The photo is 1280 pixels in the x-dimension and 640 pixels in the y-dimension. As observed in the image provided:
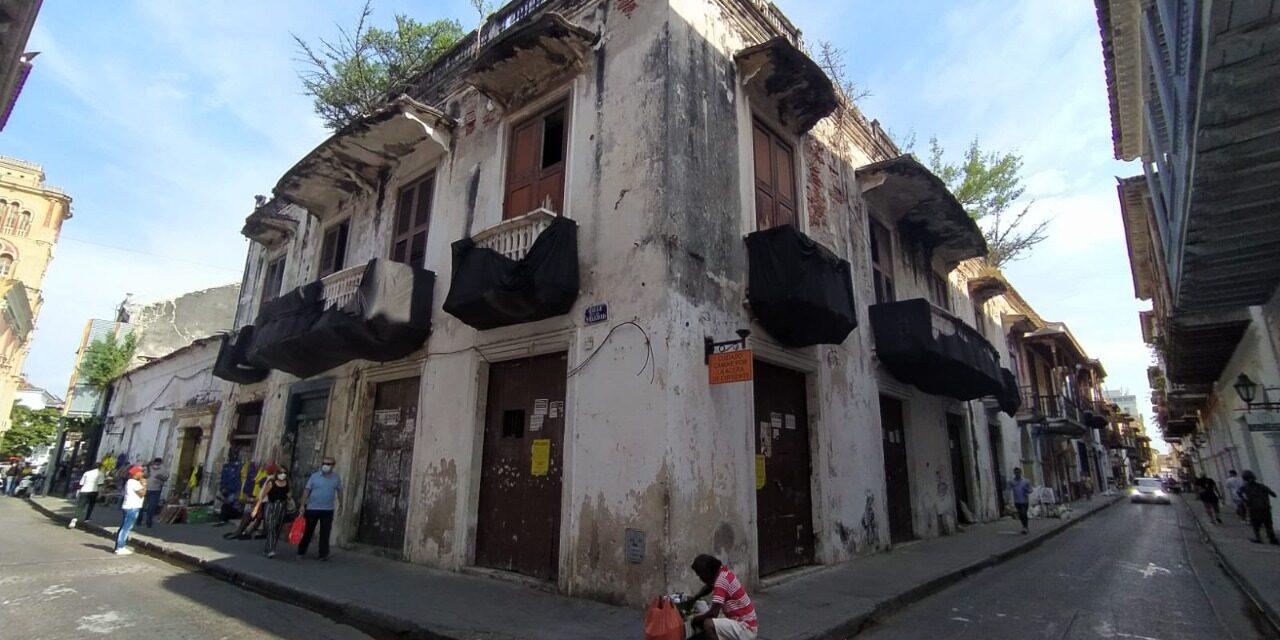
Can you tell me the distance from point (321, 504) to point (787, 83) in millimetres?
9923

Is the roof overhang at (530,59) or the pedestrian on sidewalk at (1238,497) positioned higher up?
the roof overhang at (530,59)

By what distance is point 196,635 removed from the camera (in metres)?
5.20

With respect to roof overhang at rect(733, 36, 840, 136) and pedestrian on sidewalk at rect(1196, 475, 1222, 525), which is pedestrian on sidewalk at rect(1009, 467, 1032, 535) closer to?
roof overhang at rect(733, 36, 840, 136)

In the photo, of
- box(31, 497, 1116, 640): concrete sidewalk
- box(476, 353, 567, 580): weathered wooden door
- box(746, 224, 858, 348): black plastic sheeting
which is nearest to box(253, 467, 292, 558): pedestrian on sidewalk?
box(31, 497, 1116, 640): concrete sidewalk

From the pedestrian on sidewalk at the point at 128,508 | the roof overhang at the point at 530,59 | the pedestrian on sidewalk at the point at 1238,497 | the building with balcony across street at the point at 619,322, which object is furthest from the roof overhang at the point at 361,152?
the pedestrian on sidewalk at the point at 1238,497

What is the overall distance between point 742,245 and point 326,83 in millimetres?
12491

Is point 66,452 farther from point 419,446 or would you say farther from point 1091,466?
point 1091,466

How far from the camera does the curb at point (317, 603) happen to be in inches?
213

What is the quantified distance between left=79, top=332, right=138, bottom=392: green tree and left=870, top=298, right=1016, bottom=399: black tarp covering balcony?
27685 millimetres

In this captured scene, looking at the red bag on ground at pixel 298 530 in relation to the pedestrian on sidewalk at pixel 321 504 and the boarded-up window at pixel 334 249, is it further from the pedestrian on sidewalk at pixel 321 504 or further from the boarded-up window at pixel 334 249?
the boarded-up window at pixel 334 249

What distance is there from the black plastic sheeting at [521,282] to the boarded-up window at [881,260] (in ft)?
24.2

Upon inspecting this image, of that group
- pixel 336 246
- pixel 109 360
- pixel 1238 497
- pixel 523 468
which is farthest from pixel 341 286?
pixel 1238 497

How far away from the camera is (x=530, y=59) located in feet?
28.6

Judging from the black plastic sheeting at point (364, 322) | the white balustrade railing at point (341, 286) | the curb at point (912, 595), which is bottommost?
the curb at point (912, 595)
